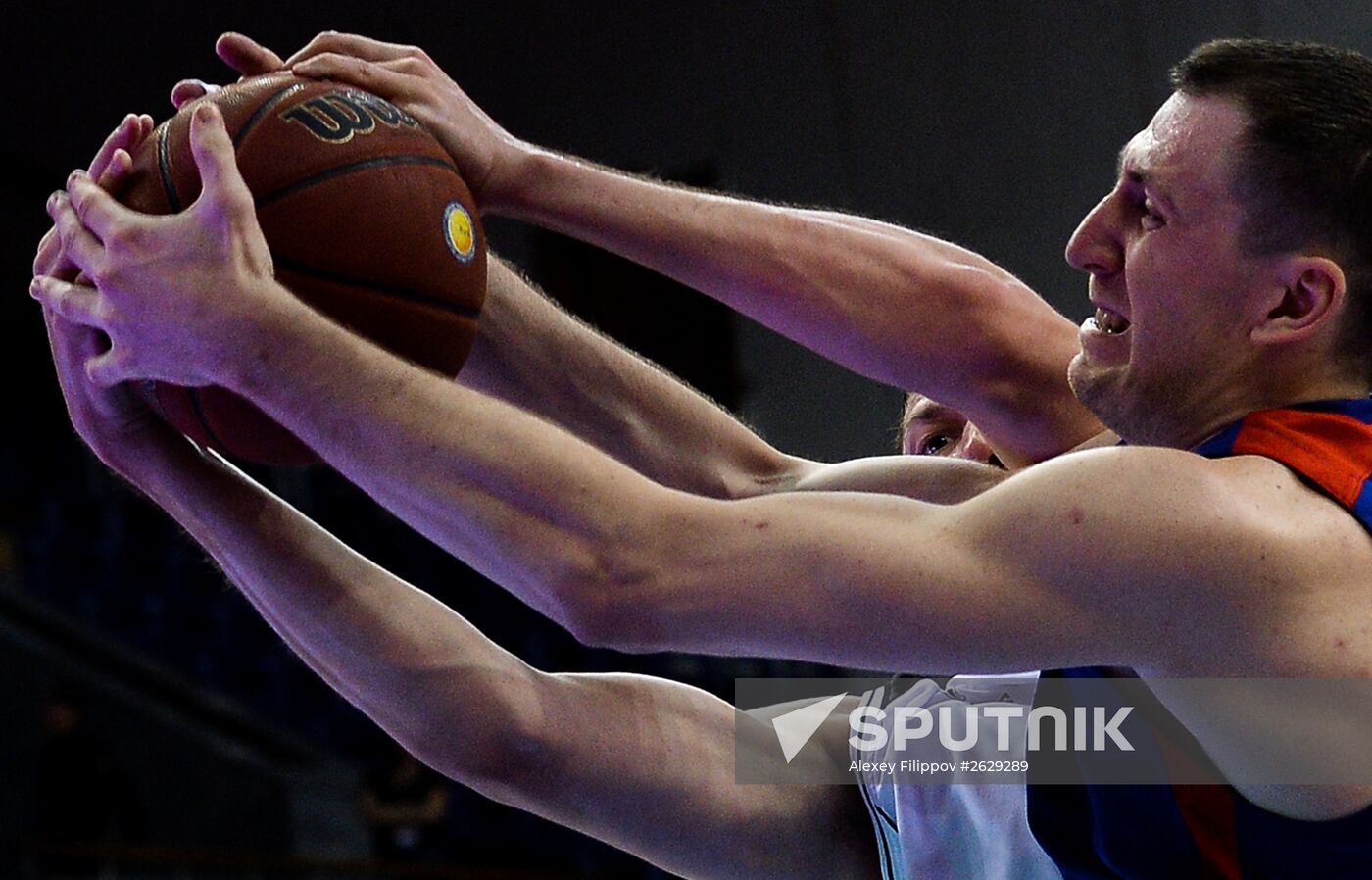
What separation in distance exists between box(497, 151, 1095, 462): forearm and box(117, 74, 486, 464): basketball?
0.23m

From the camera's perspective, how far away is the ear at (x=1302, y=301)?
5.15 feet

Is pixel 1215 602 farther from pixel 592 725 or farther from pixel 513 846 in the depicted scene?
pixel 513 846

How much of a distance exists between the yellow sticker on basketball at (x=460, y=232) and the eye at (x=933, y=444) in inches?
39.5

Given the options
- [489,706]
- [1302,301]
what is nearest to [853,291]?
[1302,301]

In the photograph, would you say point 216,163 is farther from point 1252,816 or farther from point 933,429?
point 933,429

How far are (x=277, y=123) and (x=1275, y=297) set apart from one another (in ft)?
3.36

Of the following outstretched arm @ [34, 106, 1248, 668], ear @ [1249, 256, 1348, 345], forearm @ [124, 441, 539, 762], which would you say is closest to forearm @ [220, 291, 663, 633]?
outstretched arm @ [34, 106, 1248, 668]

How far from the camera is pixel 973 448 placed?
2.38 meters

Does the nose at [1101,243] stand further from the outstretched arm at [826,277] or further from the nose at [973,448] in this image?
the nose at [973,448]

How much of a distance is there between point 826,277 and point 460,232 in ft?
1.61

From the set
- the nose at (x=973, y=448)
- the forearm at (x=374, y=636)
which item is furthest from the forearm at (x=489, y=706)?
the nose at (x=973, y=448)

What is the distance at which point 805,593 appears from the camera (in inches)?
55.1

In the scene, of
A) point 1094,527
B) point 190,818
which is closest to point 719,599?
point 1094,527
